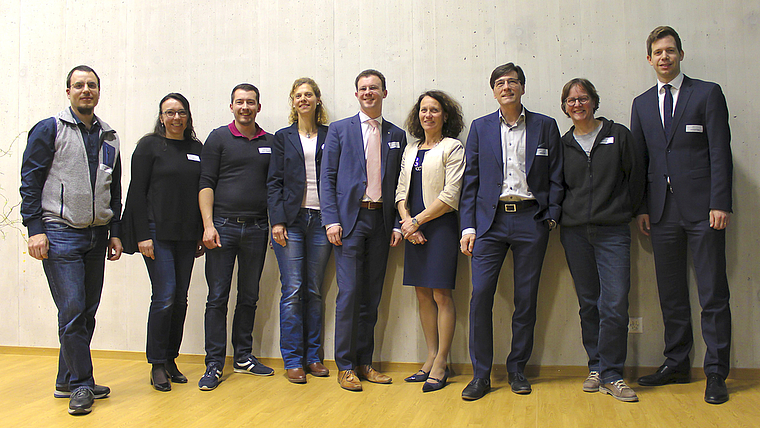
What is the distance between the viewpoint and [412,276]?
303 centimetres

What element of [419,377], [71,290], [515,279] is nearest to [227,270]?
[71,290]

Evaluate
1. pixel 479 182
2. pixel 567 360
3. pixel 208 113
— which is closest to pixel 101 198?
pixel 208 113

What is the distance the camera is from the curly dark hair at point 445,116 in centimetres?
307

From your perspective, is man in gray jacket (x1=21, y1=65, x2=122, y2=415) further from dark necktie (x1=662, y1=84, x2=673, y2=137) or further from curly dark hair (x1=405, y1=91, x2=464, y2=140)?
dark necktie (x1=662, y1=84, x2=673, y2=137)

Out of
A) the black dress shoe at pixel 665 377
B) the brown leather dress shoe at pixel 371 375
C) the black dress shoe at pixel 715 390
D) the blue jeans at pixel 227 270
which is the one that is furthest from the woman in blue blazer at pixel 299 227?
the black dress shoe at pixel 715 390

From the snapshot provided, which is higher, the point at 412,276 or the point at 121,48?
the point at 121,48

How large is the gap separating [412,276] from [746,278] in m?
2.00

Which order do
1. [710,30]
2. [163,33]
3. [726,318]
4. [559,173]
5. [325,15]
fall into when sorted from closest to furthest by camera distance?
[726,318]
[559,173]
[710,30]
[325,15]
[163,33]

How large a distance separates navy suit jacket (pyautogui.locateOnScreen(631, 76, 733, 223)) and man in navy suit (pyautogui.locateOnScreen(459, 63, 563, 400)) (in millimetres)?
545

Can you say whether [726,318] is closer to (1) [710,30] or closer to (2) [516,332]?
(2) [516,332]

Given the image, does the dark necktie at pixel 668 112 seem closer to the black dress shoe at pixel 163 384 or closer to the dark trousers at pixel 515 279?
the dark trousers at pixel 515 279

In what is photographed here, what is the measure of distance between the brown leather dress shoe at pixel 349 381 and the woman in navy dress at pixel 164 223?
3.24ft

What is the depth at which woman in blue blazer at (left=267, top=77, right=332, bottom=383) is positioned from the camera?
313 centimetres

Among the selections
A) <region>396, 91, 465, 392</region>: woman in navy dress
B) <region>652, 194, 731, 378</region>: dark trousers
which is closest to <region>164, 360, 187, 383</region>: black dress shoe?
<region>396, 91, 465, 392</region>: woman in navy dress
